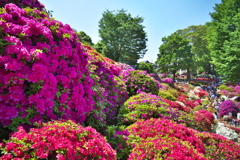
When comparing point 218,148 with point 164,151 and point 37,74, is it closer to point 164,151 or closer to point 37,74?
point 164,151

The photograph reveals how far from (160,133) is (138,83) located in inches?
212

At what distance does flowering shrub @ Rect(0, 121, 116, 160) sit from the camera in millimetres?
2160

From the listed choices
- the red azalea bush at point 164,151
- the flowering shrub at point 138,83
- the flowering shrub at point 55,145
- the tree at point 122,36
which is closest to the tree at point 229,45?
the tree at point 122,36

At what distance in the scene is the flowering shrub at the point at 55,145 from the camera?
7.09 feet

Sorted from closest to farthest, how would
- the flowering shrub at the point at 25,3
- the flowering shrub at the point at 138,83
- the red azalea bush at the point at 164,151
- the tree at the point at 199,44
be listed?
the red azalea bush at the point at 164,151 < the flowering shrub at the point at 25,3 < the flowering shrub at the point at 138,83 < the tree at the point at 199,44

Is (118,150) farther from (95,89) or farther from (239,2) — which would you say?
(239,2)

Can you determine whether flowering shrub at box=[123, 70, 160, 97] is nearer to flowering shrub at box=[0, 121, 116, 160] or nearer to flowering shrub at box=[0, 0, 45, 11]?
flowering shrub at box=[0, 0, 45, 11]

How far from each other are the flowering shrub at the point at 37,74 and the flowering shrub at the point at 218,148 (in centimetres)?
375

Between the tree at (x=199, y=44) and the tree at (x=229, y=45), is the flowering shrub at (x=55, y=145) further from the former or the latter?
the tree at (x=199, y=44)

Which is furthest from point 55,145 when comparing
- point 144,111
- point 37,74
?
point 144,111

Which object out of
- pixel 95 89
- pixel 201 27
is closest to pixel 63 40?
pixel 95 89

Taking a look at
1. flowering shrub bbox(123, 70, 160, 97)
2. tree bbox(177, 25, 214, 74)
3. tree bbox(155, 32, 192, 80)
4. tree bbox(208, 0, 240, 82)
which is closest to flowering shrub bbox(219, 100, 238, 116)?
tree bbox(208, 0, 240, 82)

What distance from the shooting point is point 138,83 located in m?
9.37

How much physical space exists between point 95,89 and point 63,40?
1706 millimetres
